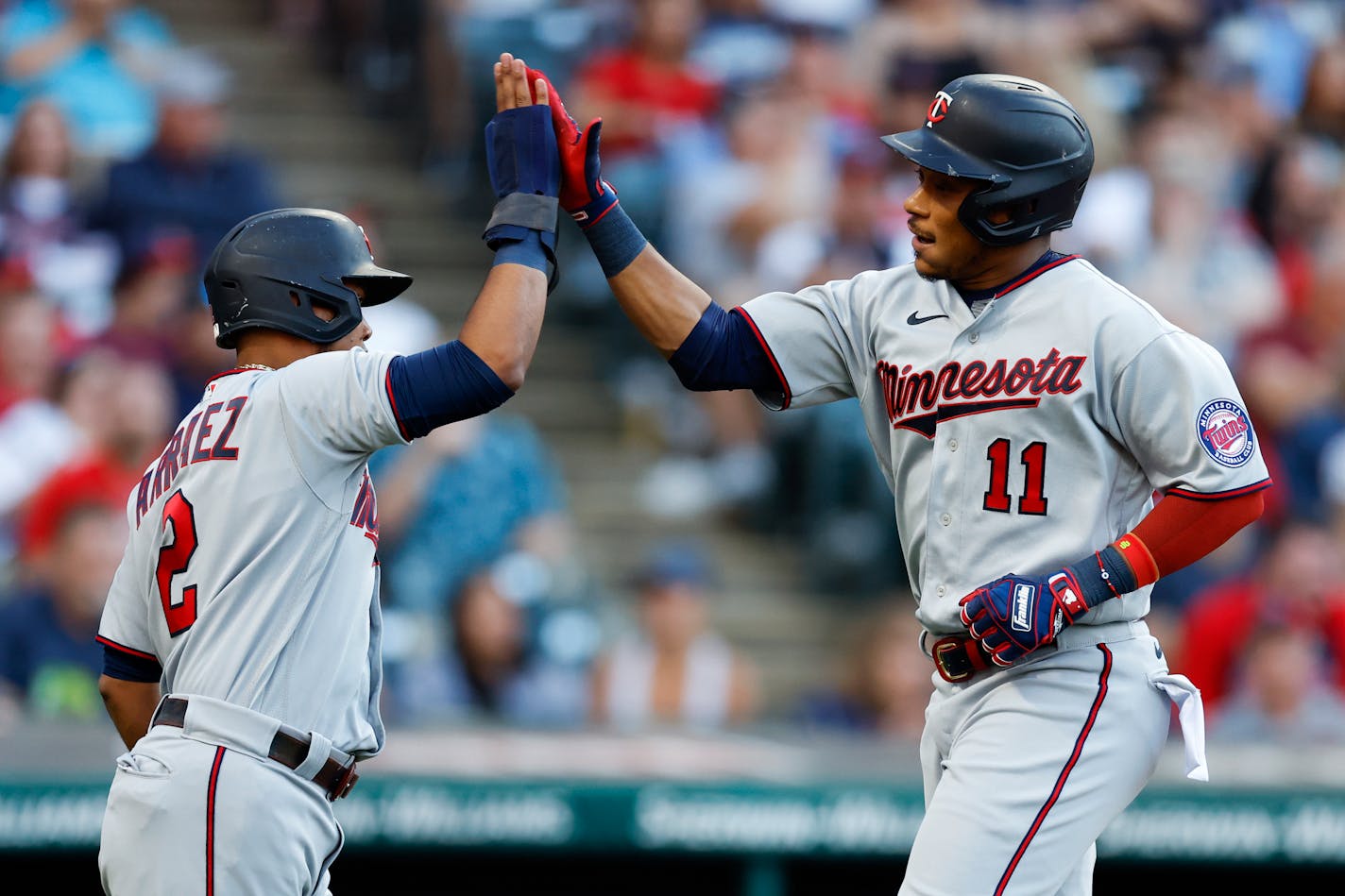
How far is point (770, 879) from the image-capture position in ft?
16.6

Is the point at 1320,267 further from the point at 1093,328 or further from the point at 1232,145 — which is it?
the point at 1093,328

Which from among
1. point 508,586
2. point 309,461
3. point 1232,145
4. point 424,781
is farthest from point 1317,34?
point 309,461

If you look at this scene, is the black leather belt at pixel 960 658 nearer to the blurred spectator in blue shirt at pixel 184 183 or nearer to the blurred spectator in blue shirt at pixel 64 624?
the blurred spectator in blue shirt at pixel 64 624

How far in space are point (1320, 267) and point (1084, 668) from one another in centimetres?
590

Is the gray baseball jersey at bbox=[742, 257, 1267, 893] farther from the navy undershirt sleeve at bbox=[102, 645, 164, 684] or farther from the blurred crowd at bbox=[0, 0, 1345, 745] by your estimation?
the blurred crowd at bbox=[0, 0, 1345, 745]

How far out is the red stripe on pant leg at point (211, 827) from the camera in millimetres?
2926

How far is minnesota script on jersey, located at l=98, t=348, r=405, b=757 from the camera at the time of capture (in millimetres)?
2957

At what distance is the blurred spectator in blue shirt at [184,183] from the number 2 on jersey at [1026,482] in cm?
468

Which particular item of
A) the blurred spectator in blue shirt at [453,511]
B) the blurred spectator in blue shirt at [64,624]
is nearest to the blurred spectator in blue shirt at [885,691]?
the blurred spectator in blue shirt at [453,511]

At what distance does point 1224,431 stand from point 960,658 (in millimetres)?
607

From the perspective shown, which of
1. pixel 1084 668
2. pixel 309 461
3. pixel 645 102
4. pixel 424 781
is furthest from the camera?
pixel 645 102

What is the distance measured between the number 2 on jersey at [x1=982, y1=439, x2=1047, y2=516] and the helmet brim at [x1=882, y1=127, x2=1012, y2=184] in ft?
1.55

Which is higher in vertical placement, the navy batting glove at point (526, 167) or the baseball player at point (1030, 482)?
the navy batting glove at point (526, 167)

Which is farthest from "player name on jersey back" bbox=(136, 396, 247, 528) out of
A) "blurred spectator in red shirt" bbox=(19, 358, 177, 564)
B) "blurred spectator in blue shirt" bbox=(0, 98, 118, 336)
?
"blurred spectator in blue shirt" bbox=(0, 98, 118, 336)
